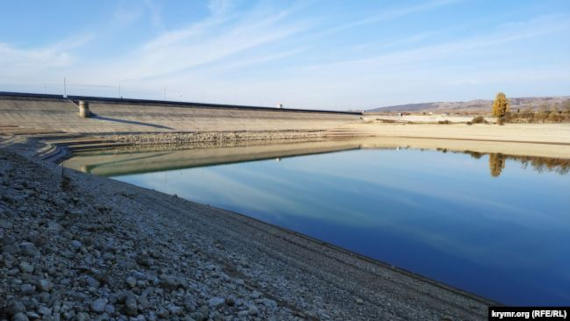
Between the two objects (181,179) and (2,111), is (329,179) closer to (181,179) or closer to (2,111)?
(181,179)

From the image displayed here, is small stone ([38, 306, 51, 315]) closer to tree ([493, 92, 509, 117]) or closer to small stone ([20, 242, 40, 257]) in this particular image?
small stone ([20, 242, 40, 257])

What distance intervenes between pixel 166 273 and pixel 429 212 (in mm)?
14959

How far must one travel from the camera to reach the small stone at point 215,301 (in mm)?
4496

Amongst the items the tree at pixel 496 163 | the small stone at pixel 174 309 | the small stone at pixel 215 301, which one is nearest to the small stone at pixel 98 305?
the small stone at pixel 174 309

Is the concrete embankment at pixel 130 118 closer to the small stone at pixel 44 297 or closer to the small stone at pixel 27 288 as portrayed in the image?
the small stone at pixel 27 288

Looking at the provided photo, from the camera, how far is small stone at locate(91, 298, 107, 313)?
339 cm

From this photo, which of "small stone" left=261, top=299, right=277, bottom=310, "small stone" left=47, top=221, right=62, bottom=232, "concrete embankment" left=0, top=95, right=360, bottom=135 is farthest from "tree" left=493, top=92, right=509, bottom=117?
"small stone" left=47, top=221, right=62, bottom=232

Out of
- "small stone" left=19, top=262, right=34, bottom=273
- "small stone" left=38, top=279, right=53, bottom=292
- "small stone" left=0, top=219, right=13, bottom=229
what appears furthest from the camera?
"small stone" left=0, top=219, right=13, bottom=229

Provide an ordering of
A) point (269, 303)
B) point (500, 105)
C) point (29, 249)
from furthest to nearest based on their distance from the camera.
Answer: point (500, 105), point (269, 303), point (29, 249)

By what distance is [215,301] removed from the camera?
4.61 meters

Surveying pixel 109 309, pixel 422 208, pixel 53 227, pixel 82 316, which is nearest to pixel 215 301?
pixel 109 309

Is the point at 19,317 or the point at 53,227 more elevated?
the point at 53,227

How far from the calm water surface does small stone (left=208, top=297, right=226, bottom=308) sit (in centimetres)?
753

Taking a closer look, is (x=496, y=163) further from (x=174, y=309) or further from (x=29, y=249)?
(x=29, y=249)
